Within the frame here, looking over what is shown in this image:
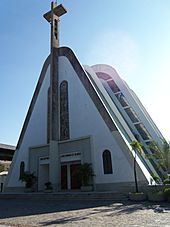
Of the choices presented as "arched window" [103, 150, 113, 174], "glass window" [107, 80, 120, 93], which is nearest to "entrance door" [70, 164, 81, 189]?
"arched window" [103, 150, 113, 174]

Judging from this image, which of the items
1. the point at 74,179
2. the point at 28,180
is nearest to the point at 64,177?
the point at 74,179

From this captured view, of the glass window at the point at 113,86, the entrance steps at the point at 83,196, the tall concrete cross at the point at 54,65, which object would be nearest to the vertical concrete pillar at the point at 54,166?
the tall concrete cross at the point at 54,65

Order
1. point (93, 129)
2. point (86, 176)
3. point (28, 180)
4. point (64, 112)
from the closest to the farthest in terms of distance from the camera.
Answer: point (86, 176), point (93, 129), point (28, 180), point (64, 112)

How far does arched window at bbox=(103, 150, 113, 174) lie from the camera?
63.0 feet

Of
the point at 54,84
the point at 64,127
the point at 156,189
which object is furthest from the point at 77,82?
the point at 156,189

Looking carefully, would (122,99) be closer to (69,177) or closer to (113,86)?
(113,86)

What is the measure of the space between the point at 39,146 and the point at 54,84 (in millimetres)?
6514

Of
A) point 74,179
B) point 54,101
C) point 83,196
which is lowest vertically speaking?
point 83,196

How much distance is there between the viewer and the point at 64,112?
2373 cm

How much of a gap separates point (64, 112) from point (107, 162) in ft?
23.2

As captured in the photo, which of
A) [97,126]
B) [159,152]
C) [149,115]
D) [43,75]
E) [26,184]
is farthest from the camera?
[149,115]

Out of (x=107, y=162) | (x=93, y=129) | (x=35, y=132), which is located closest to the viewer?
(x=107, y=162)

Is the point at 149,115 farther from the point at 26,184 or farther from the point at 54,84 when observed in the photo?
the point at 26,184

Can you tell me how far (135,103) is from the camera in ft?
94.6
